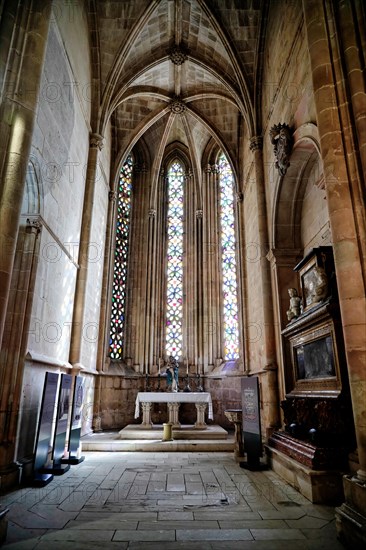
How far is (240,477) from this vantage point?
5.52m

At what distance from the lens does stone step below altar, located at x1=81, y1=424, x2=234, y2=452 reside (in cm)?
785

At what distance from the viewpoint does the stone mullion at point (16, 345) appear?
5.13 metres

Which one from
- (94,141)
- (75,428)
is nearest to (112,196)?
(94,141)

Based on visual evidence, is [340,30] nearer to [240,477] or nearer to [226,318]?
[240,477]

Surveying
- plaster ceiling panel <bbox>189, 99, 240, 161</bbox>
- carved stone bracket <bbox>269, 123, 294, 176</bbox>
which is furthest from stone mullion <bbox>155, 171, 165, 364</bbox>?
carved stone bracket <bbox>269, 123, 294, 176</bbox>

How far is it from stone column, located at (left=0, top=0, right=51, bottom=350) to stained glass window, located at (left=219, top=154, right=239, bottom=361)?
924 cm

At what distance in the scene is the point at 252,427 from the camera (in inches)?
241

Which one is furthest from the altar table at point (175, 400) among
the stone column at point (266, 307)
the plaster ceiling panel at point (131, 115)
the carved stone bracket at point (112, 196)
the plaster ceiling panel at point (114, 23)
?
the plaster ceiling panel at point (114, 23)

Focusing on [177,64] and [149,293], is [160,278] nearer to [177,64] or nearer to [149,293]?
[149,293]

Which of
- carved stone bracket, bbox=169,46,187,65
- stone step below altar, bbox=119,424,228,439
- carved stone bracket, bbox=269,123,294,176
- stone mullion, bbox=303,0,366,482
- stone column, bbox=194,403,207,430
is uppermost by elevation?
carved stone bracket, bbox=169,46,187,65

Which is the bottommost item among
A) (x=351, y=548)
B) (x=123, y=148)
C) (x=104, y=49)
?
(x=351, y=548)


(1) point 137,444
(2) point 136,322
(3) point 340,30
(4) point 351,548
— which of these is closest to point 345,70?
(3) point 340,30

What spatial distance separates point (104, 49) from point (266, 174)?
19.4 feet

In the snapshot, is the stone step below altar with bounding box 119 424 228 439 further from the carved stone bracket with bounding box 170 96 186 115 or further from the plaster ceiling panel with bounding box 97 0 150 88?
the carved stone bracket with bounding box 170 96 186 115
